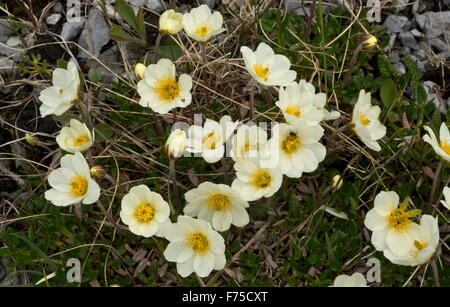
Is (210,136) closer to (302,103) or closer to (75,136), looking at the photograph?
(302,103)

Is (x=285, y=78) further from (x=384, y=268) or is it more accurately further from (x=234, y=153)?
(x=384, y=268)

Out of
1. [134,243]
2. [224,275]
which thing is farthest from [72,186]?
[224,275]

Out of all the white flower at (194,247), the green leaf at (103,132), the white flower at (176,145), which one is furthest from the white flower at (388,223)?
the green leaf at (103,132)

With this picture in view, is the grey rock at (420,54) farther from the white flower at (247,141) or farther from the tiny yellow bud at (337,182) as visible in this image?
the white flower at (247,141)

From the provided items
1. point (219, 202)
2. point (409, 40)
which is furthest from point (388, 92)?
point (219, 202)

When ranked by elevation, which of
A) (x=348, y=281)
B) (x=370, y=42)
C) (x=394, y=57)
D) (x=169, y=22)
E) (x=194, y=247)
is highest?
(x=169, y=22)

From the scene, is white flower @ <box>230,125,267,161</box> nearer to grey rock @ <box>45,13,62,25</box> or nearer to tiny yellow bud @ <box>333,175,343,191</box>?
tiny yellow bud @ <box>333,175,343,191</box>
